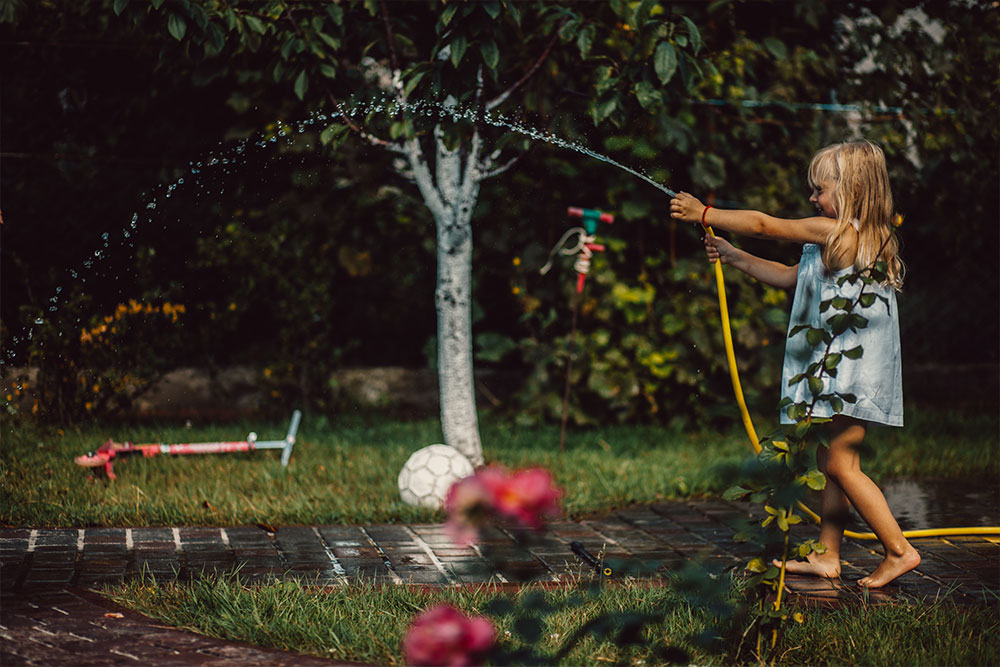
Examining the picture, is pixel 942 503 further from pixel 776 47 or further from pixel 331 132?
pixel 331 132

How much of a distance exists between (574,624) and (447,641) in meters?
1.49

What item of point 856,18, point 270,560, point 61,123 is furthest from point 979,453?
point 61,123

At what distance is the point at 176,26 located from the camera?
14.1ft

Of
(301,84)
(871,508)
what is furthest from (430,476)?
(871,508)

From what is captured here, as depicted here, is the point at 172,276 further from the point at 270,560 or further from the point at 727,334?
the point at 727,334

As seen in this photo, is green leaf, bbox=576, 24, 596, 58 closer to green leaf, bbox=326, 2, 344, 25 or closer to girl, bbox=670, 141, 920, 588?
green leaf, bbox=326, 2, 344, 25

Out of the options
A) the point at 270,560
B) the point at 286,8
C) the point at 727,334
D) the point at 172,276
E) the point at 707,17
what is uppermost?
the point at 707,17

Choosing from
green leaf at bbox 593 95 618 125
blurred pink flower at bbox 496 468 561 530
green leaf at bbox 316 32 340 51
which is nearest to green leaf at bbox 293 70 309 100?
green leaf at bbox 316 32 340 51

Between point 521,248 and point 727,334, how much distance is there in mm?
3442

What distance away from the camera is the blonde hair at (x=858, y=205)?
143 inches

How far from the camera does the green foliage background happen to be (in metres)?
6.50

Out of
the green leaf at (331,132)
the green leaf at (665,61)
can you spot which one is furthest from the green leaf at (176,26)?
the green leaf at (665,61)

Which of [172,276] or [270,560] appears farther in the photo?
[172,276]

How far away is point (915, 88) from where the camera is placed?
6.70 metres
